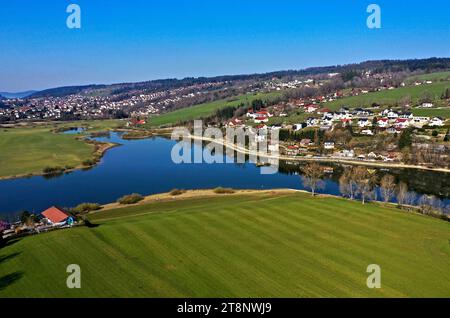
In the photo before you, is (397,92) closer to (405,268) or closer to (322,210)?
(322,210)

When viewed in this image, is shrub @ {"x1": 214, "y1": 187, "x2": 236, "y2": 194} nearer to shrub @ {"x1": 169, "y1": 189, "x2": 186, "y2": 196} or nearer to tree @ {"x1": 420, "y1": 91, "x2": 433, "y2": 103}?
shrub @ {"x1": 169, "y1": 189, "x2": 186, "y2": 196}

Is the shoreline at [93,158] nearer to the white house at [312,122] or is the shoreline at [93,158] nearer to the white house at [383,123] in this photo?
the white house at [312,122]

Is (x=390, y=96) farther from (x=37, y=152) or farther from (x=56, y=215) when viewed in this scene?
(x=56, y=215)

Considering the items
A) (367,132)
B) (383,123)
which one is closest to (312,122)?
(383,123)
